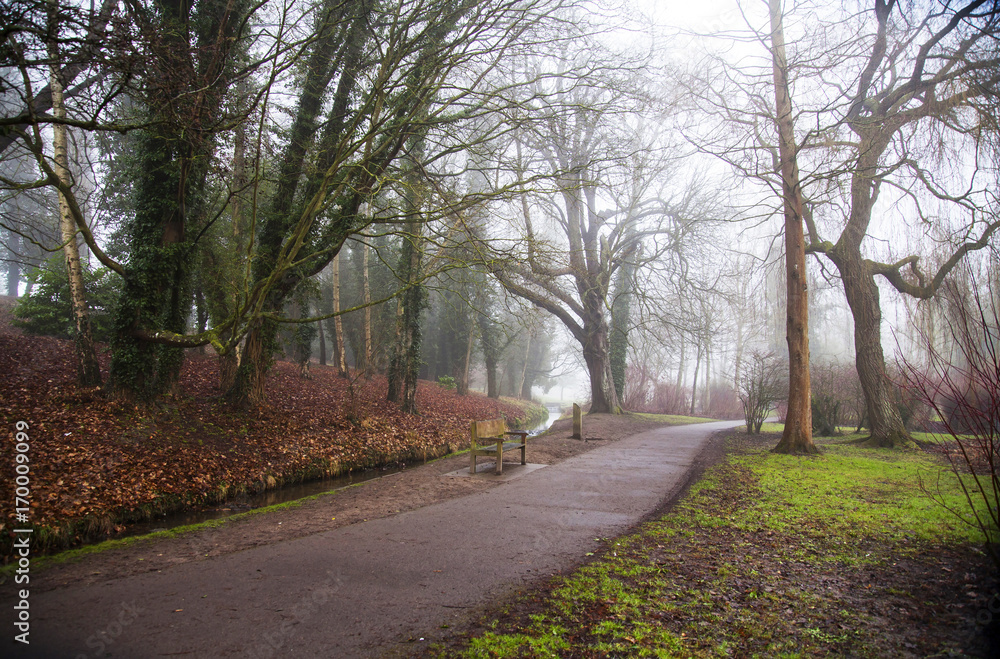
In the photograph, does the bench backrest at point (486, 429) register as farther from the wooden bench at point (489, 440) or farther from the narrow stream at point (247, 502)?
the narrow stream at point (247, 502)

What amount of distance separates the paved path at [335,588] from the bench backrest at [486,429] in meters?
2.48

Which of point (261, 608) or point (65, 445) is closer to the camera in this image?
point (261, 608)

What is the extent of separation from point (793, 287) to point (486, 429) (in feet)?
25.9

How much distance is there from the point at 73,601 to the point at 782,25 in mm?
14726

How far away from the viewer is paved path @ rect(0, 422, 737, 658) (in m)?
3.27

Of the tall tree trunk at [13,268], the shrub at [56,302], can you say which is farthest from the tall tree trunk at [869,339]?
the tall tree trunk at [13,268]

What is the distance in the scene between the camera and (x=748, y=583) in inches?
159

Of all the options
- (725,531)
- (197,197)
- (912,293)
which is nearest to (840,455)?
(912,293)

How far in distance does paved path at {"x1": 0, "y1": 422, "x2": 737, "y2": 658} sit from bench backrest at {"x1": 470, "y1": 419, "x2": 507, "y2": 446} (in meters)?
2.48

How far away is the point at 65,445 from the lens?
7137 mm

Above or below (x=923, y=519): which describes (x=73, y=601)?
below

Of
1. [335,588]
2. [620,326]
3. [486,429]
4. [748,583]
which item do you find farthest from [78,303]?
[620,326]

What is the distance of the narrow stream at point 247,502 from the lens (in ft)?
21.5

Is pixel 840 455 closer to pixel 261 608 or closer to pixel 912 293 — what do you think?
pixel 912 293
